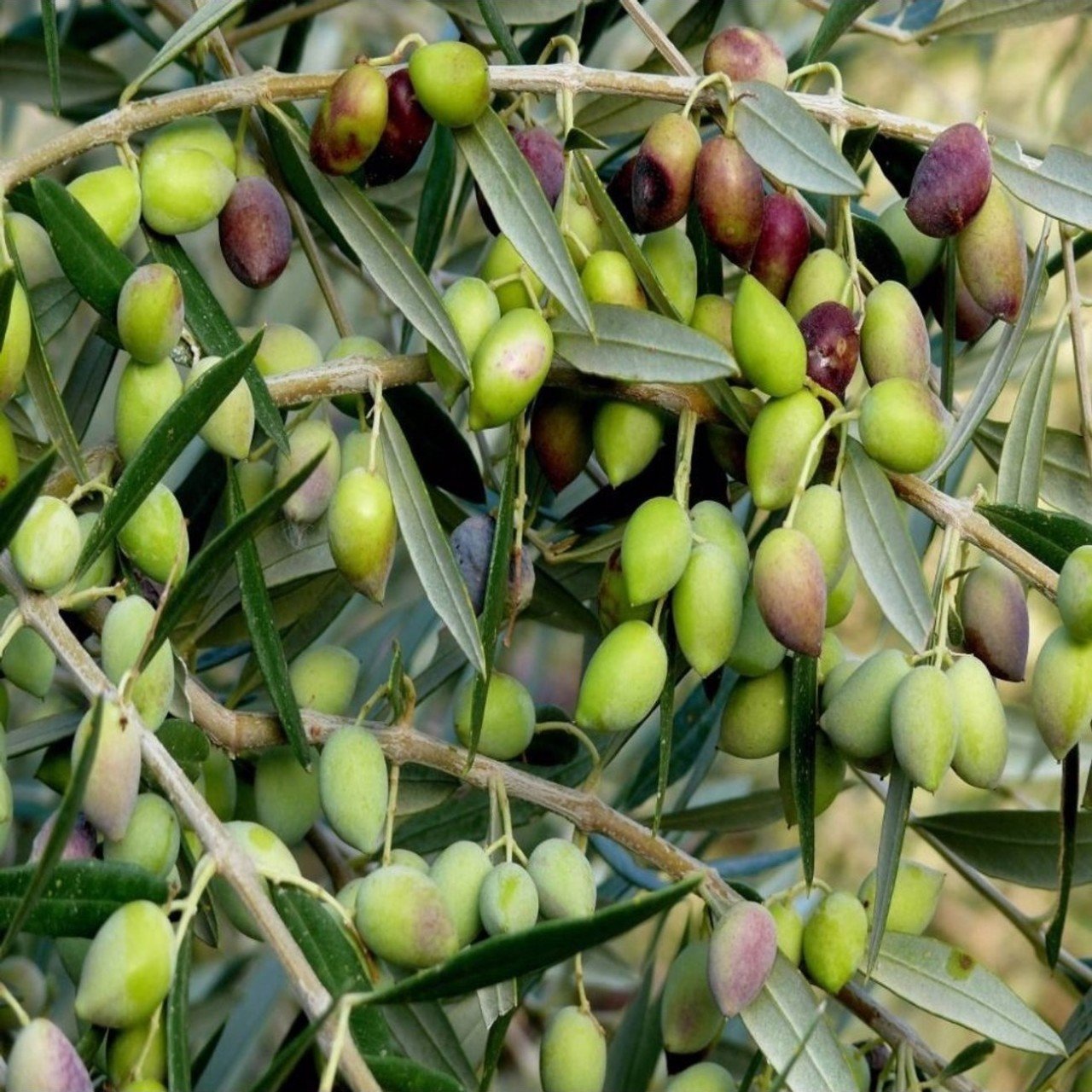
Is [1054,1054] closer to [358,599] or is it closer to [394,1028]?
[394,1028]

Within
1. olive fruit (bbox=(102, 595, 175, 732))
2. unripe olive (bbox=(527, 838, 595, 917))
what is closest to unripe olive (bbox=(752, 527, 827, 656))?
unripe olive (bbox=(527, 838, 595, 917))

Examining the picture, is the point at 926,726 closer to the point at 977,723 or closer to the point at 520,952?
the point at 977,723

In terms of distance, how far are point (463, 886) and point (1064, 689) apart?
0.86 ft

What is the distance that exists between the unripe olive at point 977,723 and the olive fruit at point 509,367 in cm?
22

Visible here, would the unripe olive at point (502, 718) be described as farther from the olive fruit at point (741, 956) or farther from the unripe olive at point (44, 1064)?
the unripe olive at point (44, 1064)

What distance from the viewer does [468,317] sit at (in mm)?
743

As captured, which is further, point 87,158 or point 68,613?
point 87,158

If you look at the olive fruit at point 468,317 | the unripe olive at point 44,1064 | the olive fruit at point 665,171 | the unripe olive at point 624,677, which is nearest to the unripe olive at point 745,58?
the olive fruit at point 665,171

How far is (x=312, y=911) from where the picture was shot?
0.63 m

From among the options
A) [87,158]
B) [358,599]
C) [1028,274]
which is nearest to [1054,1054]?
[1028,274]

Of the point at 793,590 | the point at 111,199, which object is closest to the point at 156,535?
the point at 111,199

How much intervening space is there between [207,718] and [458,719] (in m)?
0.12

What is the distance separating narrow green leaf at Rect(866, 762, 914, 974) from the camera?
729 mm

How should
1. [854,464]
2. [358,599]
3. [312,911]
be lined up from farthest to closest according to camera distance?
[358,599] → [854,464] → [312,911]
